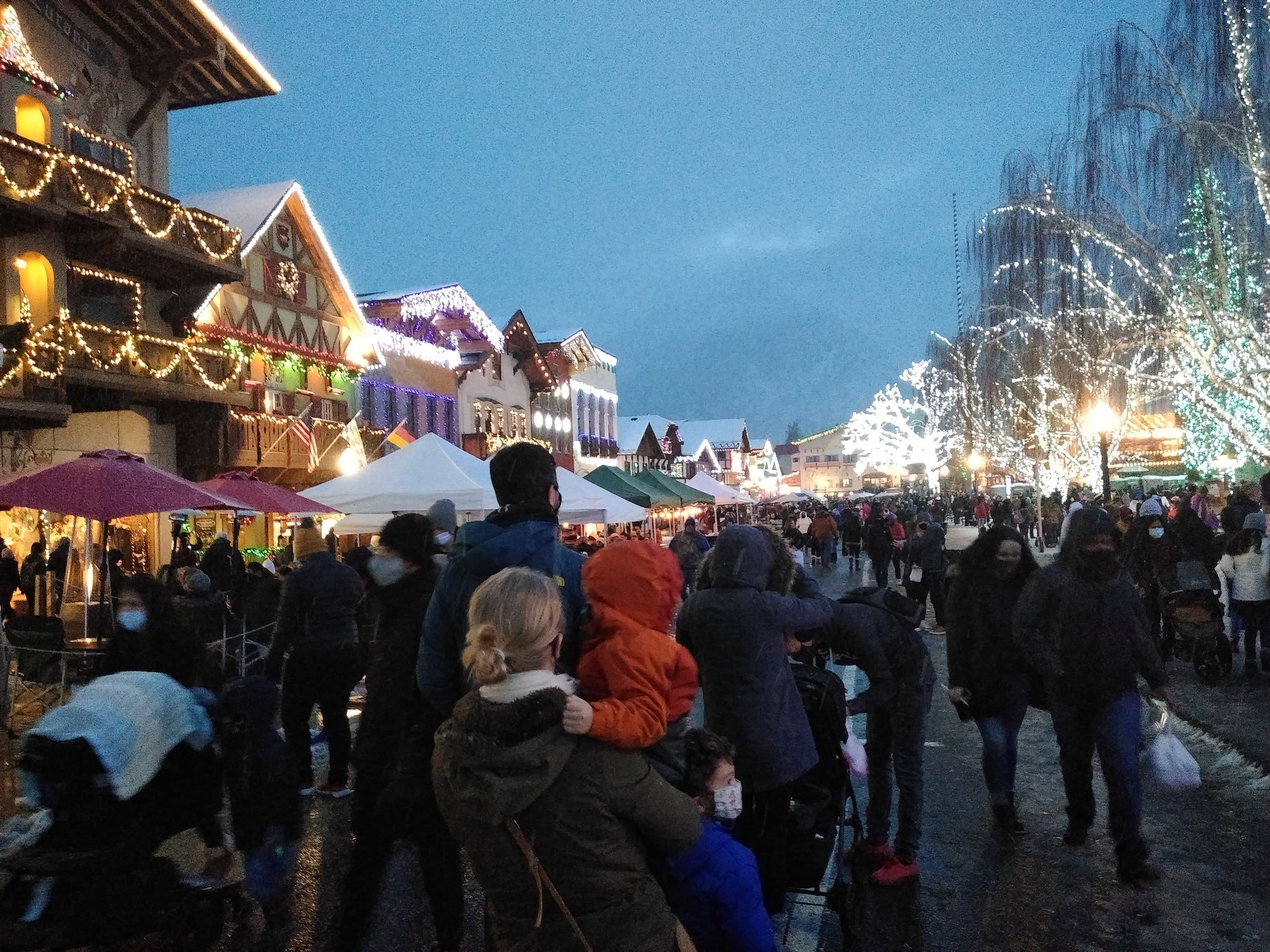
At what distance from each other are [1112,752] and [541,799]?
385 cm

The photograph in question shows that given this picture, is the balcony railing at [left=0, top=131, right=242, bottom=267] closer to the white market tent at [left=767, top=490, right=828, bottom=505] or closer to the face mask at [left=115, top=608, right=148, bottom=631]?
the face mask at [left=115, top=608, right=148, bottom=631]

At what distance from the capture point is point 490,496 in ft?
38.5

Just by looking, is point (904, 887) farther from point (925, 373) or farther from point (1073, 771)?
point (925, 373)

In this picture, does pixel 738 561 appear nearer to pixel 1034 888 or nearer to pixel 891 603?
pixel 891 603

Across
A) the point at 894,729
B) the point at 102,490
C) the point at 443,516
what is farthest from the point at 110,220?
the point at 894,729

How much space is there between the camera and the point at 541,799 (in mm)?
2254

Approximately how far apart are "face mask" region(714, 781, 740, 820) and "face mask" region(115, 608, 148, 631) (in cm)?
314

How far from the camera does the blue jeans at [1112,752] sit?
486 centimetres

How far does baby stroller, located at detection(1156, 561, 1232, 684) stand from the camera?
9617 millimetres

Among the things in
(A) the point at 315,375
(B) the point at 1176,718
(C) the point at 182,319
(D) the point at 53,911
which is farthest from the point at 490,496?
(A) the point at 315,375

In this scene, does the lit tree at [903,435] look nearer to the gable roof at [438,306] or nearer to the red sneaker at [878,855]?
the gable roof at [438,306]

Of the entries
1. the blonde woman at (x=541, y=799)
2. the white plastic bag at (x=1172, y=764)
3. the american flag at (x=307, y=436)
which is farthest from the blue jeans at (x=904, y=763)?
the american flag at (x=307, y=436)

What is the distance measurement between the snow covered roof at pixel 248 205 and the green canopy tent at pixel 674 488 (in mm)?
10009

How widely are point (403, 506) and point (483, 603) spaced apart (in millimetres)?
9691
